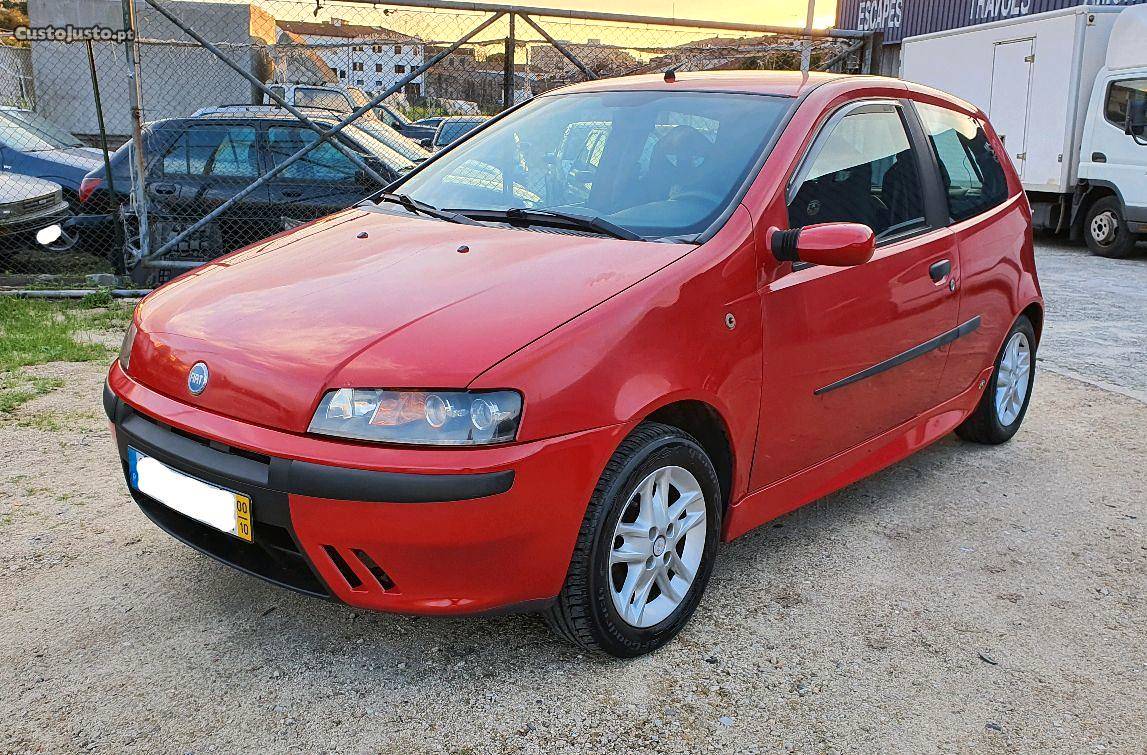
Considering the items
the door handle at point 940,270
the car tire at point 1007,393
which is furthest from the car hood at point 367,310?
the car tire at point 1007,393

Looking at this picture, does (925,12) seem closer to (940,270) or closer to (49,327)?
(49,327)

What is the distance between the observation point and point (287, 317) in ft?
8.52

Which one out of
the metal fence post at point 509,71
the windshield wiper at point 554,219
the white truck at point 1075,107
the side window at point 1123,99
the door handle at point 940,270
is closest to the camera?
the windshield wiper at point 554,219

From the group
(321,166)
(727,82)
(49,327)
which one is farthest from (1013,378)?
(49,327)

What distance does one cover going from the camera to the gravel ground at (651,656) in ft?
8.04

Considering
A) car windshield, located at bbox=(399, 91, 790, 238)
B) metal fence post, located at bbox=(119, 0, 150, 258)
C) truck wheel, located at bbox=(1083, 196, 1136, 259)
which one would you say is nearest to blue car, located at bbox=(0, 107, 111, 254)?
metal fence post, located at bbox=(119, 0, 150, 258)

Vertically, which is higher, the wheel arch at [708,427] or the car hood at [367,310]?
the car hood at [367,310]

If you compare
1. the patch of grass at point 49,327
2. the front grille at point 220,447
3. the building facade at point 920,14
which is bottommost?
the patch of grass at point 49,327

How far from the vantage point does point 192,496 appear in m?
2.52

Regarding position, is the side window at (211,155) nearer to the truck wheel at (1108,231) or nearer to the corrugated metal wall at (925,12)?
the truck wheel at (1108,231)

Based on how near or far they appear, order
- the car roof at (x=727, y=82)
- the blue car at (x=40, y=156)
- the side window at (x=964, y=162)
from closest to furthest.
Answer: the car roof at (x=727, y=82) < the side window at (x=964, y=162) < the blue car at (x=40, y=156)

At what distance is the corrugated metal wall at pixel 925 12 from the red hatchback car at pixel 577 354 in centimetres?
1838

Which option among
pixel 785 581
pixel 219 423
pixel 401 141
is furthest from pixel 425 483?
pixel 401 141

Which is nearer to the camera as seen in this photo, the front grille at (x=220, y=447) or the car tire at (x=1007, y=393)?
the front grille at (x=220, y=447)
